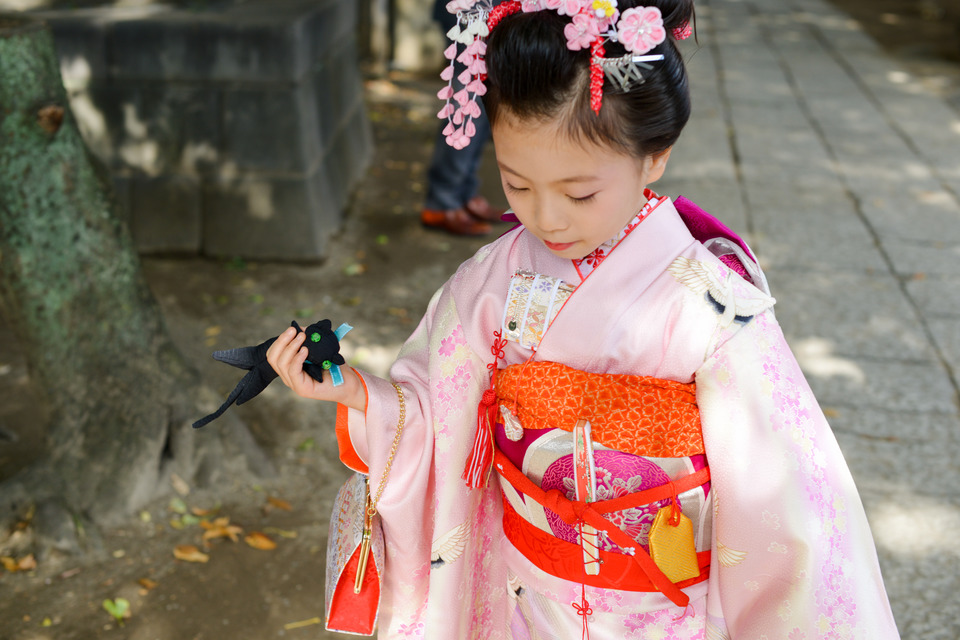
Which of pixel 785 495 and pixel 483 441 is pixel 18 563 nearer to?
pixel 483 441

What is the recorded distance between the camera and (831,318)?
4.26 meters

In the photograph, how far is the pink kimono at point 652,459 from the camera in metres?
1.49

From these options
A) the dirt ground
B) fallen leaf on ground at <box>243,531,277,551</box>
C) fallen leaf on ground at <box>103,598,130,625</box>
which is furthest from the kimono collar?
fallen leaf on ground at <box>103,598,130,625</box>

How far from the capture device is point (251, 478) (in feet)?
10.6

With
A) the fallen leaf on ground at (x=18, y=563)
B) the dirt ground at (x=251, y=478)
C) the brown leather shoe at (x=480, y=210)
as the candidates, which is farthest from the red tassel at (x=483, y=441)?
the brown leather shoe at (x=480, y=210)

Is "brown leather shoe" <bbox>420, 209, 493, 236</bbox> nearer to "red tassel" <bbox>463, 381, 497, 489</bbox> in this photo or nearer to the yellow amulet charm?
"red tassel" <bbox>463, 381, 497, 489</bbox>

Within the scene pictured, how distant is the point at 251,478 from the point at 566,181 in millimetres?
2297

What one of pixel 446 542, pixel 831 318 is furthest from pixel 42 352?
pixel 831 318

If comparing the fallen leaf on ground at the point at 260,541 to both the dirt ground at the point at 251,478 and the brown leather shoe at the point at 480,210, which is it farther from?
the brown leather shoe at the point at 480,210

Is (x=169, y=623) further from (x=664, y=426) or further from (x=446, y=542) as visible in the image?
(x=664, y=426)

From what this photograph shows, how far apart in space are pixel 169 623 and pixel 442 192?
3374 mm

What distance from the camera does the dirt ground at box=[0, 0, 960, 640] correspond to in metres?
2.64

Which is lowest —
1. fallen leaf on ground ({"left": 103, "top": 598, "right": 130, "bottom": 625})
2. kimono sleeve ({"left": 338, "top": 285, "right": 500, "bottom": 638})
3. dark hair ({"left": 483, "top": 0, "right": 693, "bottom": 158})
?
fallen leaf on ground ({"left": 103, "top": 598, "right": 130, "bottom": 625})

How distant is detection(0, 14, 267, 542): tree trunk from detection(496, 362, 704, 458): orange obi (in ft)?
6.59
